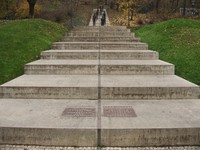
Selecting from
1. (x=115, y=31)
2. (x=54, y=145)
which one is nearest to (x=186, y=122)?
(x=54, y=145)

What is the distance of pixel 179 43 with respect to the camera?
38.0 ft

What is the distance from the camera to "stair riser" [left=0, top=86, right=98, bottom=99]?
639cm

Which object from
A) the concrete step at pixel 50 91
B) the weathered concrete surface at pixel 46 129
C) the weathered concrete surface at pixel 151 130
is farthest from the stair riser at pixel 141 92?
the weathered concrete surface at pixel 46 129

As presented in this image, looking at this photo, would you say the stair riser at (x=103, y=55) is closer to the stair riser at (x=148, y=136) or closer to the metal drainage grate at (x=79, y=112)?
the metal drainage grate at (x=79, y=112)

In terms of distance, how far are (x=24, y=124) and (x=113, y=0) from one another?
31.5m

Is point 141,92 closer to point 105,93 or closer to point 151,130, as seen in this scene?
point 105,93

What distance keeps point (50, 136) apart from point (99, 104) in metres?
1.65

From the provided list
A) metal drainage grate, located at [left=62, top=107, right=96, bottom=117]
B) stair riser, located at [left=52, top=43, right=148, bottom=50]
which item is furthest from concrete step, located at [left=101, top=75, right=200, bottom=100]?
stair riser, located at [left=52, top=43, right=148, bottom=50]

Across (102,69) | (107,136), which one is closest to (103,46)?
(102,69)

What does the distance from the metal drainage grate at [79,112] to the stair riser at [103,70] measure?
8.54 feet

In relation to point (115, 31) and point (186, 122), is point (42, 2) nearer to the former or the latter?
point (115, 31)

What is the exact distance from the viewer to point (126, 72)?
8.11 m

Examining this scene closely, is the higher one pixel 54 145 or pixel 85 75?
pixel 85 75

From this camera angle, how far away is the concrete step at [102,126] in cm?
456
